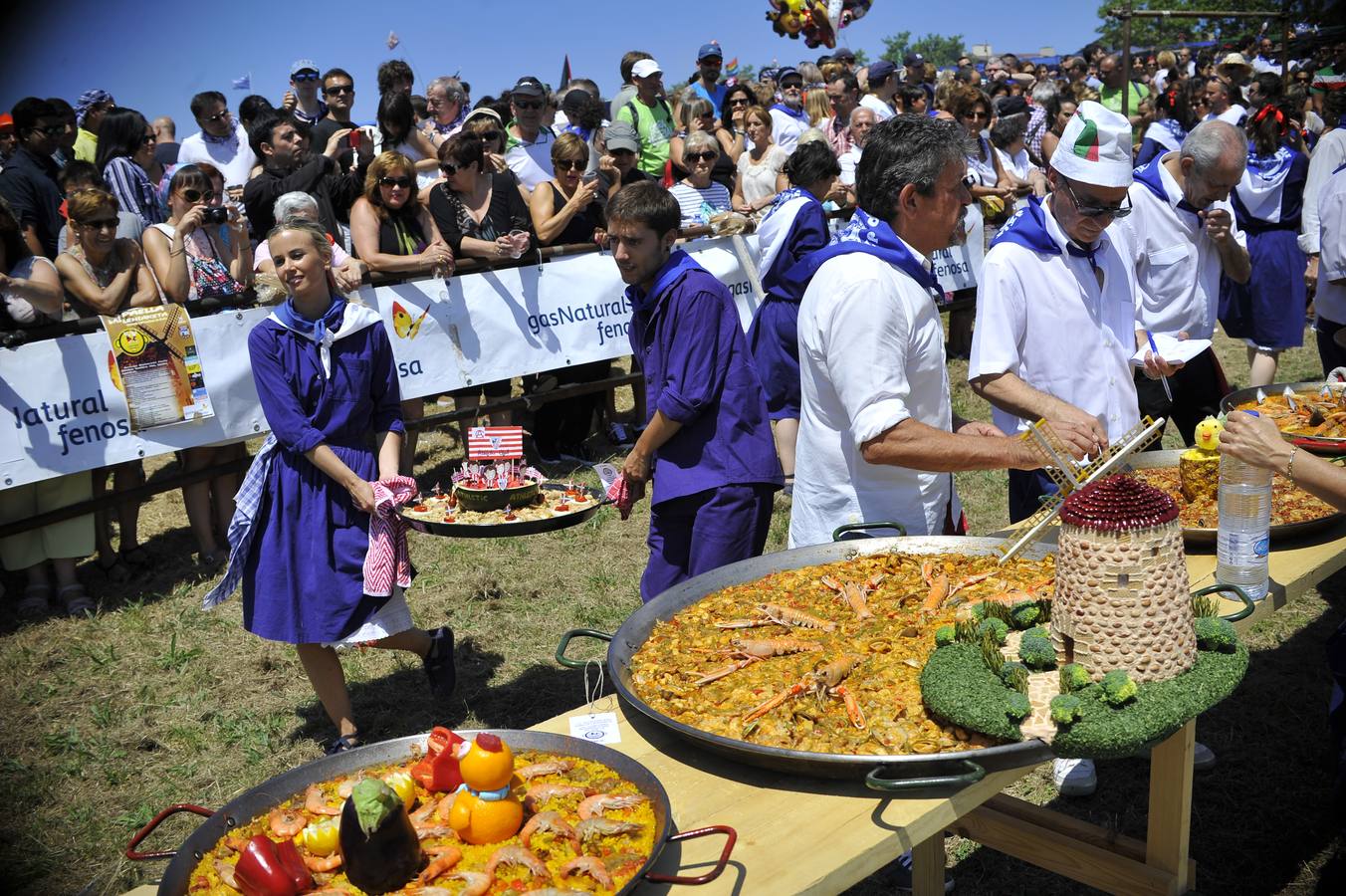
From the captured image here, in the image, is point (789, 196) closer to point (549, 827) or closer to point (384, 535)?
point (384, 535)

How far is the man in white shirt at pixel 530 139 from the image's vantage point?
31.5 ft

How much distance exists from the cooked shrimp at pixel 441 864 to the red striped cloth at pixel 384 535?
2.38 meters

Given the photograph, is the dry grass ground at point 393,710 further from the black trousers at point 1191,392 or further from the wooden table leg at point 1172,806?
the black trousers at point 1191,392

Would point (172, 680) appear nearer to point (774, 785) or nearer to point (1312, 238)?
point (774, 785)

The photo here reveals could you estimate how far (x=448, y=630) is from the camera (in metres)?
5.06

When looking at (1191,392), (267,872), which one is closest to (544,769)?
(267,872)

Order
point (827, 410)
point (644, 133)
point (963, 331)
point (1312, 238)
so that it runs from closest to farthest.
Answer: point (827, 410), point (1312, 238), point (644, 133), point (963, 331)

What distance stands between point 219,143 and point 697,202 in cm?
393

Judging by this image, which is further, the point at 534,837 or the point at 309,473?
the point at 309,473

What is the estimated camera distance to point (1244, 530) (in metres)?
2.96

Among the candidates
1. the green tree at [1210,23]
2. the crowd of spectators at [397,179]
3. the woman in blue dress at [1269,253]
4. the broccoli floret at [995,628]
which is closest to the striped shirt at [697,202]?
the crowd of spectators at [397,179]

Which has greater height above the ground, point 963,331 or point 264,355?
point 264,355

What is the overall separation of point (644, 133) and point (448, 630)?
22.3 ft

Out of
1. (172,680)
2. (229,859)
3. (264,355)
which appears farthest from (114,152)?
(229,859)
